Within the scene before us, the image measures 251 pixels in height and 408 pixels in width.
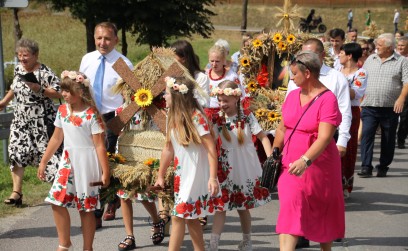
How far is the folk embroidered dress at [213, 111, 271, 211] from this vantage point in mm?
7660

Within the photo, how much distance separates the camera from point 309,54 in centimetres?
661

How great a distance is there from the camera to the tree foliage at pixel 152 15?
866 inches

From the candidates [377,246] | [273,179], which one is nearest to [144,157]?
[273,179]

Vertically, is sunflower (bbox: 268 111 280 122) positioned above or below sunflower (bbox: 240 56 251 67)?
below

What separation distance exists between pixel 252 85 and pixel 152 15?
38.4 ft

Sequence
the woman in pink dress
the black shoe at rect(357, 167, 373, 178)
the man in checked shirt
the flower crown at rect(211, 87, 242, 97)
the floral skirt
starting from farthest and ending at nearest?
the black shoe at rect(357, 167, 373, 178) < the man in checked shirt < the flower crown at rect(211, 87, 242, 97) < the floral skirt < the woman in pink dress

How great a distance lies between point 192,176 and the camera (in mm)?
6836

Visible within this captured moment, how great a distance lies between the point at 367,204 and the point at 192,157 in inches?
167

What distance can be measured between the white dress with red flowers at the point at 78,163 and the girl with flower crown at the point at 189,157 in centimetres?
70

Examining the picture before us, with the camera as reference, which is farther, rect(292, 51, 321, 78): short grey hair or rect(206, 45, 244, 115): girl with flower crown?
rect(206, 45, 244, 115): girl with flower crown

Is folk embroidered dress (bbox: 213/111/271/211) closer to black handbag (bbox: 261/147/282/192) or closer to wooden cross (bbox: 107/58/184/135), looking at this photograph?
wooden cross (bbox: 107/58/184/135)

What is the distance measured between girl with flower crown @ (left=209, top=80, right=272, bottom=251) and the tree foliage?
555 inches

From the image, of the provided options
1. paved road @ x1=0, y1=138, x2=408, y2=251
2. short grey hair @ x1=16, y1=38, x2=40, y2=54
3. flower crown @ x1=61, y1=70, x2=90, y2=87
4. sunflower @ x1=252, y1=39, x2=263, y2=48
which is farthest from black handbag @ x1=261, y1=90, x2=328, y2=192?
sunflower @ x1=252, y1=39, x2=263, y2=48

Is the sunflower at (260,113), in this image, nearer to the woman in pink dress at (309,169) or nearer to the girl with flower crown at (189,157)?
the girl with flower crown at (189,157)
